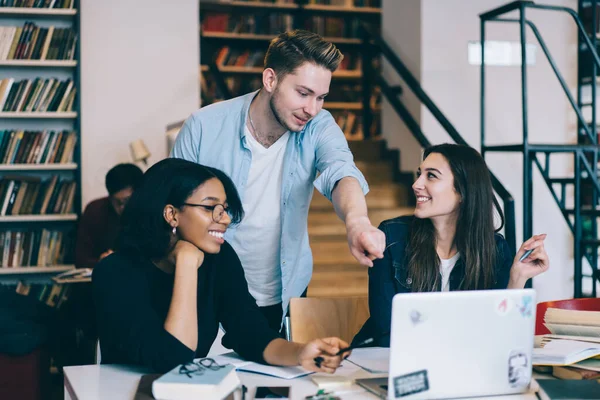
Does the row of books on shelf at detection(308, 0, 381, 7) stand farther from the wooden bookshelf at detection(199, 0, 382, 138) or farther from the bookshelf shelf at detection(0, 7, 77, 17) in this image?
the bookshelf shelf at detection(0, 7, 77, 17)

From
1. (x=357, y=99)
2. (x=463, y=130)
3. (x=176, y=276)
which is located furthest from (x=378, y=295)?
(x=357, y=99)

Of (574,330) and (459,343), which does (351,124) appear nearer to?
(574,330)

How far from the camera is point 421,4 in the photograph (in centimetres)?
524

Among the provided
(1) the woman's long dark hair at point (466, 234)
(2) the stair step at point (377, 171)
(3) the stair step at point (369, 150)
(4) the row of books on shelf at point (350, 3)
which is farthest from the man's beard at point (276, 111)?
(4) the row of books on shelf at point (350, 3)

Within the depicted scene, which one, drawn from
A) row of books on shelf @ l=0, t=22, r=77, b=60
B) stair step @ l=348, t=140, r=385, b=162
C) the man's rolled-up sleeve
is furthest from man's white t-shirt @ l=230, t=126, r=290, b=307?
stair step @ l=348, t=140, r=385, b=162

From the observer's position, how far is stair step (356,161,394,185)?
5555mm

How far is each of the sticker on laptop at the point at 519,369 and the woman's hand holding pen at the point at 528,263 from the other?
27.1 inches

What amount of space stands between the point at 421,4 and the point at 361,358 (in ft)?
13.1

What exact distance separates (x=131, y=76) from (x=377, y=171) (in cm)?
202

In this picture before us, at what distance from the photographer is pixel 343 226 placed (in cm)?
511

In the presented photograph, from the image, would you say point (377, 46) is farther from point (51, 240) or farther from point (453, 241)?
Answer: point (453, 241)

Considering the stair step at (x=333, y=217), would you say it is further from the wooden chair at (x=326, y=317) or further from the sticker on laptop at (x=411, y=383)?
the sticker on laptop at (x=411, y=383)

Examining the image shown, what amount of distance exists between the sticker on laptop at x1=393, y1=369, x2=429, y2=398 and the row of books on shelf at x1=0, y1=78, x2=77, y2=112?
3910mm

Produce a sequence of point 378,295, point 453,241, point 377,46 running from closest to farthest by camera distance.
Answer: point 378,295
point 453,241
point 377,46
